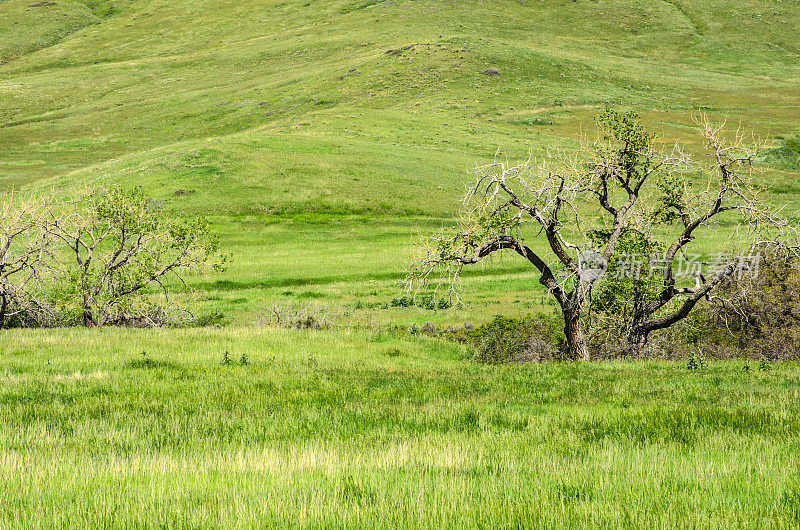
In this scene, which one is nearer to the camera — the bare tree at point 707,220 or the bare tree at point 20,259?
the bare tree at point 707,220

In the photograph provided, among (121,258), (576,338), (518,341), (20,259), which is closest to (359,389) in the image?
(576,338)

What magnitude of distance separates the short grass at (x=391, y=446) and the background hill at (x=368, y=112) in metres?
17.8

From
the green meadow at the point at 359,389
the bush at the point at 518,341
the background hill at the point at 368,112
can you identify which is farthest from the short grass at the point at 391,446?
the background hill at the point at 368,112

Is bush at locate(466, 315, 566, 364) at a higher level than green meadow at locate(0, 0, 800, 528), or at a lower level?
lower

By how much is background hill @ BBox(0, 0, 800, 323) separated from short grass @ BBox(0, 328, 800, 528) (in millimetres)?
17768

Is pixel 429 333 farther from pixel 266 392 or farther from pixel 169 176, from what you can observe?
pixel 169 176

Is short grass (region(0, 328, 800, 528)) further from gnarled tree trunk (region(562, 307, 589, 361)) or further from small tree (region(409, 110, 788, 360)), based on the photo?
small tree (region(409, 110, 788, 360))

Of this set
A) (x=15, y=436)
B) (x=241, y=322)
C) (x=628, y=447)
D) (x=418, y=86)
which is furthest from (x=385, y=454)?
(x=418, y=86)

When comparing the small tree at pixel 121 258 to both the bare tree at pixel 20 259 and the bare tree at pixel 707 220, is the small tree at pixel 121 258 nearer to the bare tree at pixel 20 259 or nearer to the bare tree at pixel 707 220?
the bare tree at pixel 20 259

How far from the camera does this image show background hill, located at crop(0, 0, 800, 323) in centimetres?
5172

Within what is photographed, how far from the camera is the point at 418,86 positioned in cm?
11850

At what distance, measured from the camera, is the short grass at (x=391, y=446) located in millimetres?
4934

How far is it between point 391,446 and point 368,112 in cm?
9627

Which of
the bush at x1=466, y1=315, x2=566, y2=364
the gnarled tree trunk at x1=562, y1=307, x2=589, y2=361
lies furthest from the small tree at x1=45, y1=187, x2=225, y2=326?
the gnarled tree trunk at x1=562, y1=307, x2=589, y2=361
